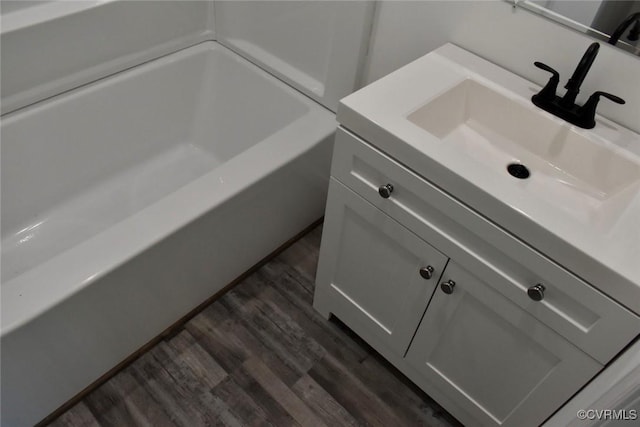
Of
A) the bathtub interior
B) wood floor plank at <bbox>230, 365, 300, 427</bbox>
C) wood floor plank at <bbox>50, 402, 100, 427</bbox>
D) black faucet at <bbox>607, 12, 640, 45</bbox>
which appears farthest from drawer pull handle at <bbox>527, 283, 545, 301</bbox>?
wood floor plank at <bbox>50, 402, 100, 427</bbox>

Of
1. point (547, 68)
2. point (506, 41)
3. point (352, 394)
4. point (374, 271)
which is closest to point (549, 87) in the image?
point (547, 68)

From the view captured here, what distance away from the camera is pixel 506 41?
4.01ft

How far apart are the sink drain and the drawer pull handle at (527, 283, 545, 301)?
301mm

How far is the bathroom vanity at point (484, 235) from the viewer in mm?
888

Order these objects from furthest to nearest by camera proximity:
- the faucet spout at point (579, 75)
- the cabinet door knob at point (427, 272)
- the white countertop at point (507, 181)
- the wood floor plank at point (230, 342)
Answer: the wood floor plank at point (230, 342) < the cabinet door knob at point (427, 272) < the faucet spout at point (579, 75) < the white countertop at point (507, 181)

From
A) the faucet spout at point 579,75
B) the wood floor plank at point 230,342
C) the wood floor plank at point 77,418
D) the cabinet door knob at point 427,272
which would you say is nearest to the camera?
the faucet spout at point 579,75

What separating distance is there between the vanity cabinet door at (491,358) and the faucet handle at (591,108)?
0.43 metres

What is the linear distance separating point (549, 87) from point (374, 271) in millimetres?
610

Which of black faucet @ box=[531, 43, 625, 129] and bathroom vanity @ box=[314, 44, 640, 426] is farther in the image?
black faucet @ box=[531, 43, 625, 129]

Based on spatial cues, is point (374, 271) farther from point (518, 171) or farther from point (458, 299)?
point (518, 171)

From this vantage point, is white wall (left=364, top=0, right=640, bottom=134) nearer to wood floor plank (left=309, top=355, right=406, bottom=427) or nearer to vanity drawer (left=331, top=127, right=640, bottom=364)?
vanity drawer (left=331, top=127, right=640, bottom=364)

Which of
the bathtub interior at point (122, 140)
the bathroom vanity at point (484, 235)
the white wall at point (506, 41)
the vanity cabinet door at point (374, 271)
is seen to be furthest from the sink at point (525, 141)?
the bathtub interior at point (122, 140)

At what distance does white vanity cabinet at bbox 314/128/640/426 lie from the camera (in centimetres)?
93

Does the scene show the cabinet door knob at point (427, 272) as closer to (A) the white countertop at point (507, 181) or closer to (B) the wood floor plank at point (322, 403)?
(A) the white countertop at point (507, 181)
